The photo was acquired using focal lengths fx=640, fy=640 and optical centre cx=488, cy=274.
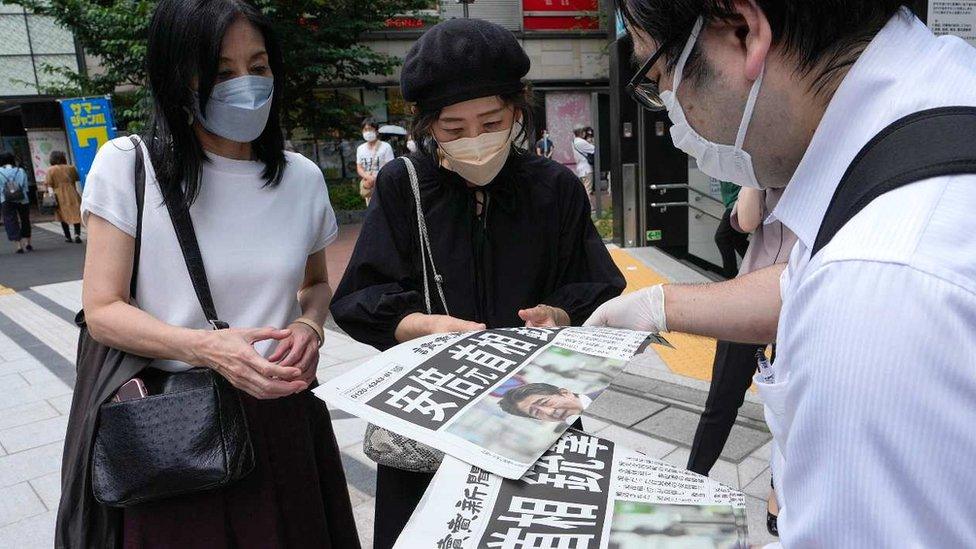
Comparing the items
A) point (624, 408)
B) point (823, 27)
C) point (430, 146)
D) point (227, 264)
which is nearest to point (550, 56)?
point (624, 408)

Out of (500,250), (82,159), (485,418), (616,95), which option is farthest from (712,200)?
(82,159)

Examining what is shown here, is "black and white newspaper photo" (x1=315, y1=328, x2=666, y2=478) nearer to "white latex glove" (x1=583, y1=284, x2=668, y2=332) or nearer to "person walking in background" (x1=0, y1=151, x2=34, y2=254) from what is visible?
"white latex glove" (x1=583, y1=284, x2=668, y2=332)

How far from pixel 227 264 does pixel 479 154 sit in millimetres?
644

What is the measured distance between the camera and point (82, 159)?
9.42m

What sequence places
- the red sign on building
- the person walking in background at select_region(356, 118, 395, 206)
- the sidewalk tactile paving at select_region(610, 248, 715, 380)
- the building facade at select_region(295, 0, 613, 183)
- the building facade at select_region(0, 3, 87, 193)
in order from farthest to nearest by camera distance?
the building facade at select_region(0, 3, 87, 193) < the red sign on building < the building facade at select_region(295, 0, 613, 183) < the person walking in background at select_region(356, 118, 395, 206) < the sidewalk tactile paving at select_region(610, 248, 715, 380)

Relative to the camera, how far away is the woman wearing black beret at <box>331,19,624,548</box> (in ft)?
4.69

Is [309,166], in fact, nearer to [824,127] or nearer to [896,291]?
[824,127]

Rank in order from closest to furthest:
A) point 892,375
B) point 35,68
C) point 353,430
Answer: point 892,375
point 353,430
point 35,68

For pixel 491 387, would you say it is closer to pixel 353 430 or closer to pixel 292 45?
pixel 353 430

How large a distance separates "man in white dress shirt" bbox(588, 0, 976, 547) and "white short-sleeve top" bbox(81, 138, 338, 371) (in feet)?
3.58

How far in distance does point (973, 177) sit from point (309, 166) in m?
1.55

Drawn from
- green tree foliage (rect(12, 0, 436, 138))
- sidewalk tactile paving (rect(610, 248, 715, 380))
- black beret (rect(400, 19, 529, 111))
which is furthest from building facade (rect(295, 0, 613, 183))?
black beret (rect(400, 19, 529, 111))

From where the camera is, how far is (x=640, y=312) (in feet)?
4.39

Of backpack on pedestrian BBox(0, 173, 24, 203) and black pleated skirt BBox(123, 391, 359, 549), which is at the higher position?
black pleated skirt BBox(123, 391, 359, 549)
